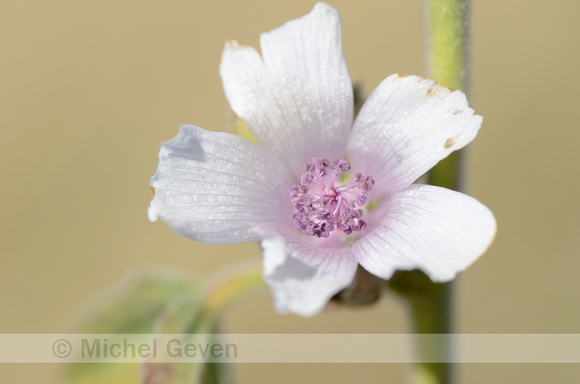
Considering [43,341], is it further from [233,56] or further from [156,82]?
[156,82]

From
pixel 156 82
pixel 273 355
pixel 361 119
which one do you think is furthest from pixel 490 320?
pixel 361 119

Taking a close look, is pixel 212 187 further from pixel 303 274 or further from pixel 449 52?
pixel 449 52

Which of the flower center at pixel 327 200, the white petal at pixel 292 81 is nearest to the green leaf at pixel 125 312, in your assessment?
the flower center at pixel 327 200

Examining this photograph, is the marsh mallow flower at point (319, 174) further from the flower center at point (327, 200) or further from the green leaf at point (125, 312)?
the green leaf at point (125, 312)

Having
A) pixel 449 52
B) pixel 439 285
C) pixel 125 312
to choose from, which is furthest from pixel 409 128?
pixel 125 312

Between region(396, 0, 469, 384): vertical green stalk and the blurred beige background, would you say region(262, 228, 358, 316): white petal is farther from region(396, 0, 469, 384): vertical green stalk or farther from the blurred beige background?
the blurred beige background

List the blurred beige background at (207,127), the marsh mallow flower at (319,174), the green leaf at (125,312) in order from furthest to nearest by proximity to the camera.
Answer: the blurred beige background at (207,127), the green leaf at (125,312), the marsh mallow flower at (319,174)
